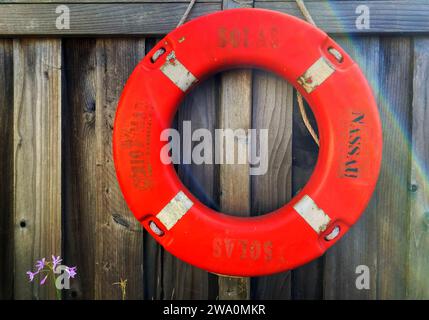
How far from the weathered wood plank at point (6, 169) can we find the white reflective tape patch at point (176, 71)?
54 centimetres

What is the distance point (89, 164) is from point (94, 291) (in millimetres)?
415

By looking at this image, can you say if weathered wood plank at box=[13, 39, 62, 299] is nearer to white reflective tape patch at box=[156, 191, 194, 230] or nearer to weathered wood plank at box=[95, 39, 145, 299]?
weathered wood plank at box=[95, 39, 145, 299]

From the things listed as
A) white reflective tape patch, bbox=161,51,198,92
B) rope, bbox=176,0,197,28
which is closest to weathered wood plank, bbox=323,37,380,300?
white reflective tape patch, bbox=161,51,198,92

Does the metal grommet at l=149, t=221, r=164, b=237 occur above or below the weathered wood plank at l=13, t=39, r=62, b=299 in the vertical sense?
below

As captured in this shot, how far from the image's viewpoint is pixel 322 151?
3.09 feet

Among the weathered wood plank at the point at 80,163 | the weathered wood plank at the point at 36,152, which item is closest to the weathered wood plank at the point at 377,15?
A: the weathered wood plank at the point at 80,163

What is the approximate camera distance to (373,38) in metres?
1.02

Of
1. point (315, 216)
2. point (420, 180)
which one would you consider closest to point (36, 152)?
point (315, 216)

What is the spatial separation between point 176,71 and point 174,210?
14.9 inches

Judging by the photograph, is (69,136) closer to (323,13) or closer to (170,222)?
(170,222)

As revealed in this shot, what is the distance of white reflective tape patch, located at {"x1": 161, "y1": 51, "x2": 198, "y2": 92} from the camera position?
931 millimetres

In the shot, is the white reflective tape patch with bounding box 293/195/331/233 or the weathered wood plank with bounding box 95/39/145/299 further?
the weathered wood plank with bounding box 95/39/145/299

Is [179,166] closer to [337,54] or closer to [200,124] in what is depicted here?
[200,124]

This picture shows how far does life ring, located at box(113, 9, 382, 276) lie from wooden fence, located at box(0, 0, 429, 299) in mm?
117
